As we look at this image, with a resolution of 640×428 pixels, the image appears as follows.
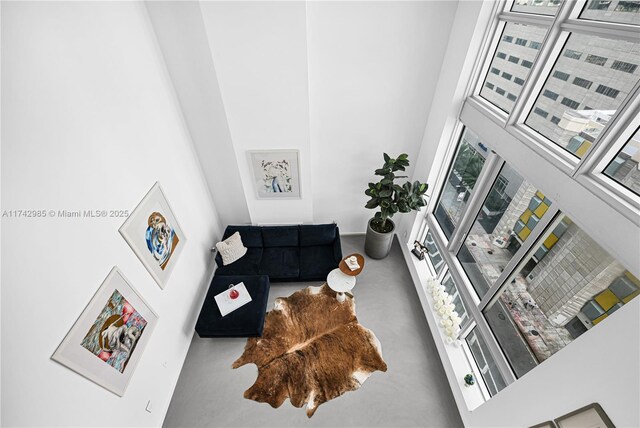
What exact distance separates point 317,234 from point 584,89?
3559 millimetres

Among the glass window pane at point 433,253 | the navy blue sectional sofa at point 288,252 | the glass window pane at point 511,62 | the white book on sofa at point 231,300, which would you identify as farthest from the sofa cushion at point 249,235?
the glass window pane at point 511,62

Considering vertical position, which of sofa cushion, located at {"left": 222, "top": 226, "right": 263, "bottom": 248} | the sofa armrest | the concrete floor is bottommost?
the concrete floor

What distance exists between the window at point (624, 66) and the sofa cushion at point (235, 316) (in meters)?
4.12

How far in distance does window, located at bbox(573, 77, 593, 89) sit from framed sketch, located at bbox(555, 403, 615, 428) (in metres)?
2.14

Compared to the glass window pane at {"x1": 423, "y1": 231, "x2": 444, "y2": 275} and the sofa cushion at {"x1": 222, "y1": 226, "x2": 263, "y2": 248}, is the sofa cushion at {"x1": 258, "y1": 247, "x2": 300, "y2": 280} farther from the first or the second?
the glass window pane at {"x1": 423, "y1": 231, "x2": 444, "y2": 275}

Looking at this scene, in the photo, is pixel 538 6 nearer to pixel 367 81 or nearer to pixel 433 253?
pixel 367 81

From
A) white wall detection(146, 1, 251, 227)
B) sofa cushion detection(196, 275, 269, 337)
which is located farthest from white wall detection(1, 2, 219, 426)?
sofa cushion detection(196, 275, 269, 337)

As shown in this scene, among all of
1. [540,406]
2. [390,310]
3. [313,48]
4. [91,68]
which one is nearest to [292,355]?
[390,310]

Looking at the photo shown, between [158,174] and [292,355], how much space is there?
112 inches

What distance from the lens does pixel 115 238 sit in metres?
2.44

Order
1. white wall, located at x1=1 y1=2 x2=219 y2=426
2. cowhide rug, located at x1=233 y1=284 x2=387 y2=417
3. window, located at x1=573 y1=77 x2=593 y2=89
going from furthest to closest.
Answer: cowhide rug, located at x1=233 y1=284 x2=387 y2=417 < window, located at x1=573 y1=77 x2=593 y2=89 < white wall, located at x1=1 y1=2 x2=219 y2=426

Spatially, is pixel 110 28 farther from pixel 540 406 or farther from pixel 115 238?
pixel 540 406

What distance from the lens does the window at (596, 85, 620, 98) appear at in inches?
72.5

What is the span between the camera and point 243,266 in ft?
14.7
